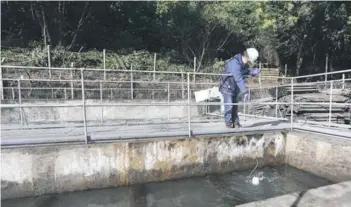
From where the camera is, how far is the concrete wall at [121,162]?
4.30 metres

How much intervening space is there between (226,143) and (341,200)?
2548 millimetres

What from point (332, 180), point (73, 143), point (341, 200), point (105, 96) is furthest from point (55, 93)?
point (341, 200)

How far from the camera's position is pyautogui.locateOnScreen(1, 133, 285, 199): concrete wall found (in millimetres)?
4297

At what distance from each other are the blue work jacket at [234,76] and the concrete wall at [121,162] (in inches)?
36.5

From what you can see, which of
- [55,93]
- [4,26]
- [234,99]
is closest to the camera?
[234,99]

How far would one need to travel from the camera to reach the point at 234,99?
6156 mm

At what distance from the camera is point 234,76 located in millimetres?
5828

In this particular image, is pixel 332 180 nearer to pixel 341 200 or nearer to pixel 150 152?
pixel 341 200

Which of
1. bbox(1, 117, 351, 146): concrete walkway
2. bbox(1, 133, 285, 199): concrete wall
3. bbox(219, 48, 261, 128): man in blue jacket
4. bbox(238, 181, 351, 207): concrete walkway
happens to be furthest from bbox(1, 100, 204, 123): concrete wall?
bbox(238, 181, 351, 207): concrete walkway

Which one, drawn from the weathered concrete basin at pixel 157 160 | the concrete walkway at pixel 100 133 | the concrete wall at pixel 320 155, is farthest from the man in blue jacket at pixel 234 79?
the concrete wall at pixel 320 155

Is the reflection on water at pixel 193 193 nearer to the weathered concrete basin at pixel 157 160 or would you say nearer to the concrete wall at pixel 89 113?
the weathered concrete basin at pixel 157 160

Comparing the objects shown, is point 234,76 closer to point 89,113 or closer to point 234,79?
point 234,79

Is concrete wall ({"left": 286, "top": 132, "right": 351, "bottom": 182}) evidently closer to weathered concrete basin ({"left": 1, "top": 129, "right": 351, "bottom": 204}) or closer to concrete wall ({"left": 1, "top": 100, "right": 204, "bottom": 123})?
weathered concrete basin ({"left": 1, "top": 129, "right": 351, "bottom": 204})

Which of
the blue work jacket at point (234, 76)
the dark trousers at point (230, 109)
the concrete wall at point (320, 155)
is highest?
the blue work jacket at point (234, 76)
